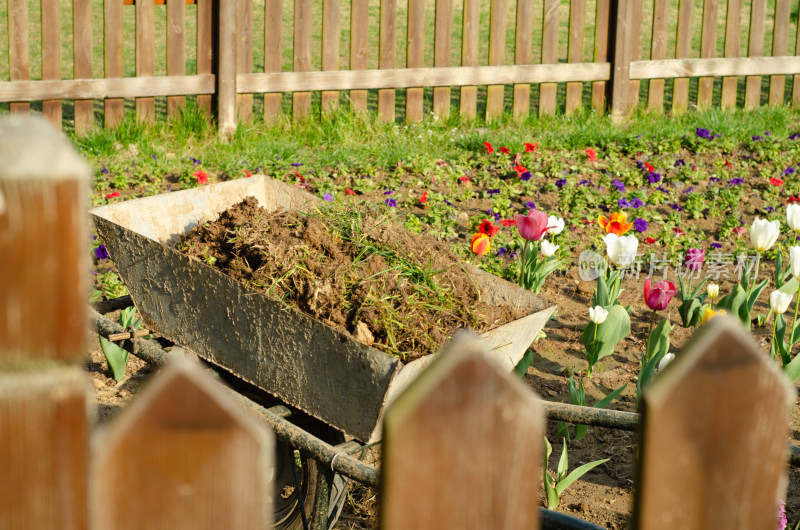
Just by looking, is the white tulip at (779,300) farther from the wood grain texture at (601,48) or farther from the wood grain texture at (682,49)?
the wood grain texture at (682,49)

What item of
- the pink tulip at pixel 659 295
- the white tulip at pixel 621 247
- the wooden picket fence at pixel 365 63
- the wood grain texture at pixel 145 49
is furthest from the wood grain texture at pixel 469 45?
the pink tulip at pixel 659 295

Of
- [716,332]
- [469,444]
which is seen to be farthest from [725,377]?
[469,444]

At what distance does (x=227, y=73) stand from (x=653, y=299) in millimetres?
4018

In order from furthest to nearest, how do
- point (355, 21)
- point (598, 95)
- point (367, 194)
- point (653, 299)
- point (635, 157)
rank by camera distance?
1. point (598, 95)
2. point (355, 21)
3. point (635, 157)
4. point (367, 194)
5. point (653, 299)

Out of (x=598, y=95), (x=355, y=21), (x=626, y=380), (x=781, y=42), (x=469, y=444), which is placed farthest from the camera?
(x=781, y=42)

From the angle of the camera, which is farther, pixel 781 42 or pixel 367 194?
pixel 781 42

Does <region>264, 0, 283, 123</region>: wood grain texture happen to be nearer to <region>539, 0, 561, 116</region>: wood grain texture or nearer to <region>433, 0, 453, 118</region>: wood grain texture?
<region>433, 0, 453, 118</region>: wood grain texture

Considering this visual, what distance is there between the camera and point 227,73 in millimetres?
6117

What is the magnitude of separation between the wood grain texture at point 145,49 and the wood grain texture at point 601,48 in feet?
11.1

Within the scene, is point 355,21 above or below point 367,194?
above

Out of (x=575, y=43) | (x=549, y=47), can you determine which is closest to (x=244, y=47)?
(x=549, y=47)

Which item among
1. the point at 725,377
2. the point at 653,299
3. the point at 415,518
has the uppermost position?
the point at 725,377

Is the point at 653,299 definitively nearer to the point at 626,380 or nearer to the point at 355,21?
the point at 626,380

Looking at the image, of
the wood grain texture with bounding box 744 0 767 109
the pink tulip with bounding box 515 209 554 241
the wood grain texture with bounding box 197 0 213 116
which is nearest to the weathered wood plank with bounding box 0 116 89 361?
the pink tulip with bounding box 515 209 554 241
